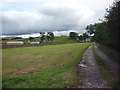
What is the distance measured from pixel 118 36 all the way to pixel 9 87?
12378 millimetres

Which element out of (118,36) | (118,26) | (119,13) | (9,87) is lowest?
(9,87)

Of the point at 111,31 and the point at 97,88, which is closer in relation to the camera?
the point at 97,88

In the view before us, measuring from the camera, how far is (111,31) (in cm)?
1253

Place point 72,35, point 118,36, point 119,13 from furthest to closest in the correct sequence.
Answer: point 72,35 → point 118,36 → point 119,13

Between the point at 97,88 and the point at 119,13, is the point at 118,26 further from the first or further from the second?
the point at 97,88

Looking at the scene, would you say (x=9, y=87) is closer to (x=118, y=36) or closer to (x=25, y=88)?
(x=25, y=88)

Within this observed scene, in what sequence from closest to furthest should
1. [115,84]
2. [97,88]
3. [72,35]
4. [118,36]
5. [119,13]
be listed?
[97,88]
[115,84]
[119,13]
[118,36]
[72,35]

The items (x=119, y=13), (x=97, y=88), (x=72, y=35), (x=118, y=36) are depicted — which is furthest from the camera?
(x=72, y=35)

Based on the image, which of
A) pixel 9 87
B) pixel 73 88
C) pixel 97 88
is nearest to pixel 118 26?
pixel 97 88

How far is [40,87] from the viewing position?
245 inches

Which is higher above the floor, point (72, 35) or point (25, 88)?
point (72, 35)

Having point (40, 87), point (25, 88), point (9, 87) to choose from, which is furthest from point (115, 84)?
point (9, 87)

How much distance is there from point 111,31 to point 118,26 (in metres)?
1.49

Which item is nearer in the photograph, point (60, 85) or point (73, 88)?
point (73, 88)
